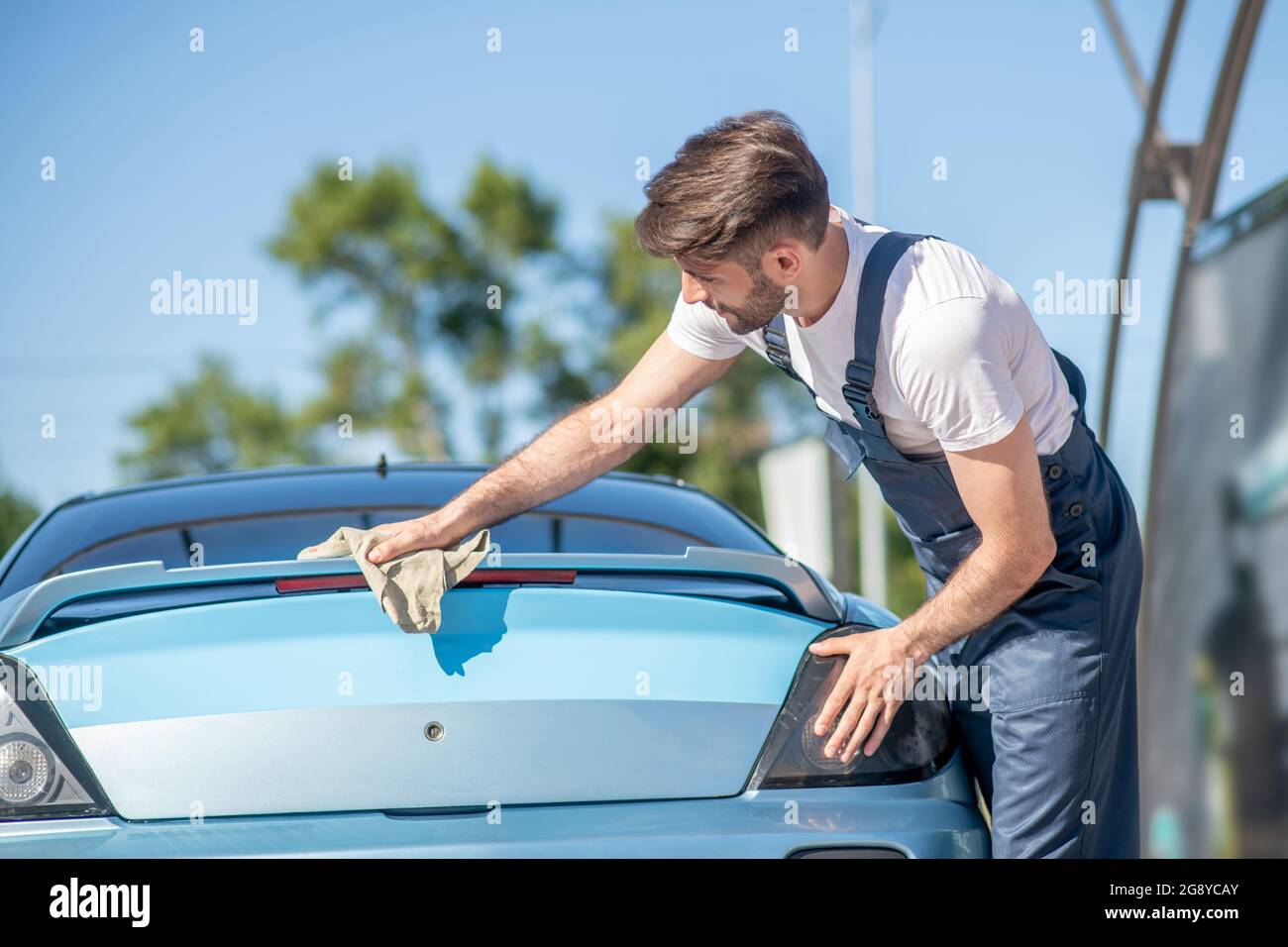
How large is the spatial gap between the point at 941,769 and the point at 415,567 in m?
1.01

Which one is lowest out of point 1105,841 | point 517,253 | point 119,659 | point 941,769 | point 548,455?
point 1105,841

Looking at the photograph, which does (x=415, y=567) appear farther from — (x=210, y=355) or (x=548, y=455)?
(x=210, y=355)

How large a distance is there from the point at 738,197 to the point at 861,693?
0.90m

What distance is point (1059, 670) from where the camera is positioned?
2443mm

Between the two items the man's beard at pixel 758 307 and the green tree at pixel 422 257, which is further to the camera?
the green tree at pixel 422 257

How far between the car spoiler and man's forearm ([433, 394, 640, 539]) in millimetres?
309

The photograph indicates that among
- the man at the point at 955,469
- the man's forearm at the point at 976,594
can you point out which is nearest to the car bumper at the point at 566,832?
the man at the point at 955,469

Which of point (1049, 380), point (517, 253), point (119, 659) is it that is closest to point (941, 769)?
point (1049, 380)

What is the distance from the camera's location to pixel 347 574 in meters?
Answer: 2.24

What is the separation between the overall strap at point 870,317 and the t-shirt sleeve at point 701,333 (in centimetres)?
50

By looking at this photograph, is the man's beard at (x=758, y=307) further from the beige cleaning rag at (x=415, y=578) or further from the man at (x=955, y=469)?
the beige cleaning rag at (x=415, y=578)

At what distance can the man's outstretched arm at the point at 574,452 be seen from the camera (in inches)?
105

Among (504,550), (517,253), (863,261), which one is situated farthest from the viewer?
(517,253)

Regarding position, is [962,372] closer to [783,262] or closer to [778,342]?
[783,262]
